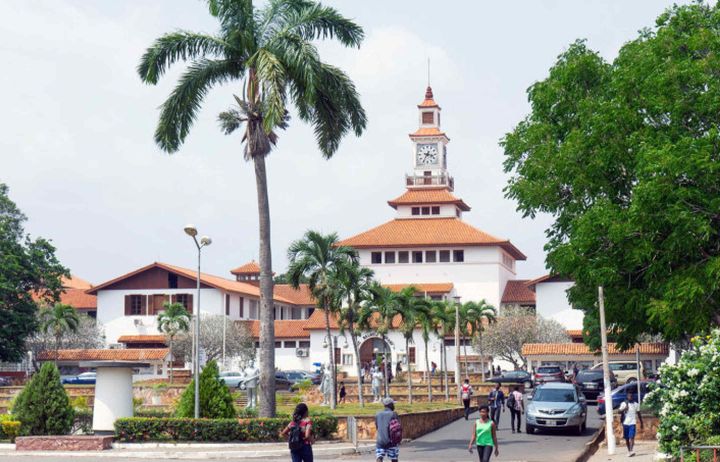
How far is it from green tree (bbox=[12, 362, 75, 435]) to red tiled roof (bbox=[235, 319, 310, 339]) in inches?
2332

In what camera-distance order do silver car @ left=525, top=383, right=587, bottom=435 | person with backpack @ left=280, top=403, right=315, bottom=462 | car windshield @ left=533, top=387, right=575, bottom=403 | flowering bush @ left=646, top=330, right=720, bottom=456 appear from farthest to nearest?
car windshield @ left=533, top=387, right=575, bottom=403 < silver car @ left=525, top=383, right=587, bottom=435 < flowering bush @ left=646, top=330, right=720, bottom=456 < person with backpack @ left=280, top=403, right=315, bottom=462

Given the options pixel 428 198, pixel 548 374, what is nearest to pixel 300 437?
pixel 548 374

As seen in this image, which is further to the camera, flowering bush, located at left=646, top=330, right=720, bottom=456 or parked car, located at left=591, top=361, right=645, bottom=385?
parked car, located at left=591, top=361, right=645, bottom=385

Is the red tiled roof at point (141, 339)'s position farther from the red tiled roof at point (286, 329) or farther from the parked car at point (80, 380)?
the parked car at point (80, 380)

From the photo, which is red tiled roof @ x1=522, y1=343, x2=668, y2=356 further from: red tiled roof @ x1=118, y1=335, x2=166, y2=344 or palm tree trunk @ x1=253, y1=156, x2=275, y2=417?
palm tree trunk @ x1=253, y1=156, x2=275, y2=417

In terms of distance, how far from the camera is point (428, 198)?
99125 millimetres

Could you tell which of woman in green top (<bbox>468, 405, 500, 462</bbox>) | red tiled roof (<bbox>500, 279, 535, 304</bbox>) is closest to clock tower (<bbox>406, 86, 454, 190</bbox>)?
red tiled roof (<bbox>500, 279, 535, 304</bbox>)

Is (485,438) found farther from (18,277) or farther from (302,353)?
(302,353)

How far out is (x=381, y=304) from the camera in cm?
5031

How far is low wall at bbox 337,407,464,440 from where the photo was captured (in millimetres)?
29234

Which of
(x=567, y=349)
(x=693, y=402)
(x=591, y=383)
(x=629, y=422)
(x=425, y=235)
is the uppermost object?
(x=425, y=235)

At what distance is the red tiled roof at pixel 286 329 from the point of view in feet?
290

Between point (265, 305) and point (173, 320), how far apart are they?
172 ft

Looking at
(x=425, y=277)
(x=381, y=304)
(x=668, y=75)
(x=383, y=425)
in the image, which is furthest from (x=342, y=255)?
(x=425, y=277)
